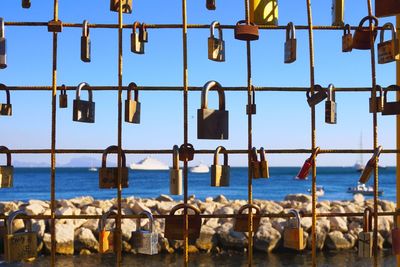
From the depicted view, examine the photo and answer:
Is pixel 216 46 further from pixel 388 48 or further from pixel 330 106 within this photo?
pixel 388 48

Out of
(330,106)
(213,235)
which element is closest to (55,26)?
(330,106)

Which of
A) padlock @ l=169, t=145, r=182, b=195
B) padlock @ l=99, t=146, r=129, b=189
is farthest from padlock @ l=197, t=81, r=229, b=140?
padlock @ l=99, t=146, r=129, b=189

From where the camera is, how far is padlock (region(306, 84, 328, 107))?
452cm

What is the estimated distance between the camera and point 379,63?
4.80 meters

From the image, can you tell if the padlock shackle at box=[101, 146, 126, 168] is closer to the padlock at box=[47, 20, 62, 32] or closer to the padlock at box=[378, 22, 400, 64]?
the padlock at box=[47, 20, 62, 32]

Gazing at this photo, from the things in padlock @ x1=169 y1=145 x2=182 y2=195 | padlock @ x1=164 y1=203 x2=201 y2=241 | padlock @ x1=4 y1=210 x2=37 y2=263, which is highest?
padlock @ x1=169 y1=145 x2=182 y2=195

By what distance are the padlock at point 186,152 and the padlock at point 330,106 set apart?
1107 millimetres

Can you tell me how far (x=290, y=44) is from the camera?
4.68 m

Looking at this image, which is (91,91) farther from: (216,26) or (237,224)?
(237,224)

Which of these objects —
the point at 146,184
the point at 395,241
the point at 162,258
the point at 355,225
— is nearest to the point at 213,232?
the point at 162,258

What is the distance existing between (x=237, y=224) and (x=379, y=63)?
1.74m

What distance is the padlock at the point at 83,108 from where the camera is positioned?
178 inches

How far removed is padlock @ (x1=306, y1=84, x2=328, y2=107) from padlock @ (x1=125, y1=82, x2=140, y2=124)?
134cm

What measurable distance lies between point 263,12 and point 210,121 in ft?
3.42
